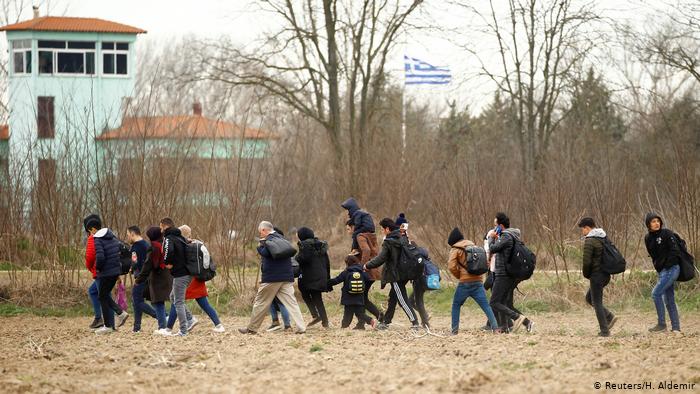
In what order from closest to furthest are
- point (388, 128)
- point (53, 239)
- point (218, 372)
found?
1. point (218, 372)
2. point (53, 239)
3. point (388, 128)

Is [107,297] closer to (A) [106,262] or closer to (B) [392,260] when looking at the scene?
(A) [106,262]

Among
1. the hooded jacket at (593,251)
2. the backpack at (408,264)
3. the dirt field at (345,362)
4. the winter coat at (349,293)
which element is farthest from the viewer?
the winter coat at (349,293)

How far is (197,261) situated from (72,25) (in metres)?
41.2

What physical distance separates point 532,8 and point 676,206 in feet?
54.8

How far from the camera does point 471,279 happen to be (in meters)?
15.3

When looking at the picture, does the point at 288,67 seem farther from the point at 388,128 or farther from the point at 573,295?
the point at 573,295

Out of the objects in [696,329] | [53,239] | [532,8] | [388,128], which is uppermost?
[532,8]

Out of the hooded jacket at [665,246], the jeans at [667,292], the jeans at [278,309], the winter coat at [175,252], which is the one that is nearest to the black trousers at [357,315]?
the jeans at [278,309]

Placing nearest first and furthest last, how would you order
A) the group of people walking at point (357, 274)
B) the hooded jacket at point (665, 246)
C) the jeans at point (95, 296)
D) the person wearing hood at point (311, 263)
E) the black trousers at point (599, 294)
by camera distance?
the black trousers at point (599, 294)
the hooded jacket at point (665, 246)
the group of people walking at point (357, 274)
the person wearing hood at point (311, 263)
the jeans at point (95, 296)

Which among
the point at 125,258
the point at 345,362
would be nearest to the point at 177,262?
the point at 125,258

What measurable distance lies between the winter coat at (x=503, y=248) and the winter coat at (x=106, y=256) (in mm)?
5554

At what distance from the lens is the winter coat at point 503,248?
1511 centimetres

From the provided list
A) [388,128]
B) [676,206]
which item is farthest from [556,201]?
[388,128]

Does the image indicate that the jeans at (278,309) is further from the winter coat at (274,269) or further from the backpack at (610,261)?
the backpack at (610,261)
